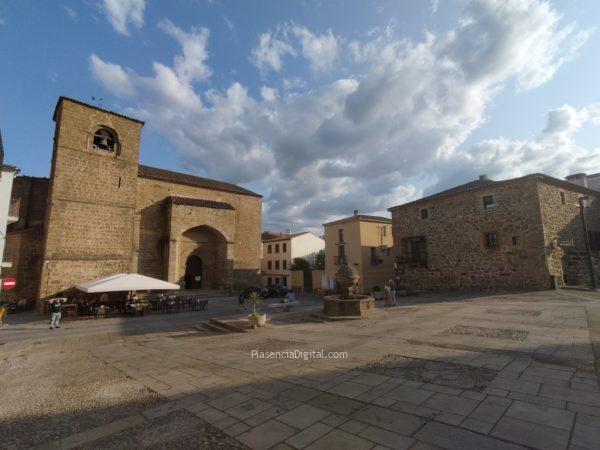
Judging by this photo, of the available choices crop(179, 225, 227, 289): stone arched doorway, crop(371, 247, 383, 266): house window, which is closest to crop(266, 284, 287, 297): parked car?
crop(179, 225, 227, 289): stone arched doorway

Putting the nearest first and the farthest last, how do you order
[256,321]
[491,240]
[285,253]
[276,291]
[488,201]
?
[256,321] < [491,240] < [488,201] < [276,291] < [285,253]

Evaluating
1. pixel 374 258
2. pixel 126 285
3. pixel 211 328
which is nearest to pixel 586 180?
pixel 374 258

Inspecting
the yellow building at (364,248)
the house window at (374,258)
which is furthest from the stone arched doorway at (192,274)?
the house window at (374,258)

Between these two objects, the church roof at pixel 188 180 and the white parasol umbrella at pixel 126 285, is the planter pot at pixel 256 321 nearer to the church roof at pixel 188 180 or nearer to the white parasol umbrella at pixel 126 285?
the white parasol umbrella at pixel 126 285

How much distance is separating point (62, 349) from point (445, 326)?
11031mm

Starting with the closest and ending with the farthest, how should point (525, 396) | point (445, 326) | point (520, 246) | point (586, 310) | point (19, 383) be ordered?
point (525, 396)
point (19, 383)
point (445, 326)
point (586, 310)
point (520, 246)

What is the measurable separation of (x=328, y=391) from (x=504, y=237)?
1705 centimetres

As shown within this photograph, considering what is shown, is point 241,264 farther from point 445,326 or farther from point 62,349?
point 445,326

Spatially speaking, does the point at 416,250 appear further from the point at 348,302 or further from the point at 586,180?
the point at 586,180

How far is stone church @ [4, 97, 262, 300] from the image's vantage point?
54.9 feet

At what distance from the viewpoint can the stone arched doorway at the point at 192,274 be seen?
80.4ft

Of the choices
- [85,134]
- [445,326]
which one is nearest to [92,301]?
[85,134]

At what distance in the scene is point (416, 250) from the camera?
21.4 m

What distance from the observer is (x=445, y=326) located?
8258mm
